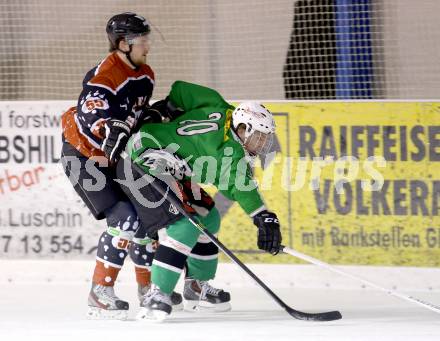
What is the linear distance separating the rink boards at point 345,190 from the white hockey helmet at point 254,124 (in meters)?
1.05

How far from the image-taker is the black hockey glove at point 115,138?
4.16 meters

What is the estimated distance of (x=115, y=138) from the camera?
4.16m

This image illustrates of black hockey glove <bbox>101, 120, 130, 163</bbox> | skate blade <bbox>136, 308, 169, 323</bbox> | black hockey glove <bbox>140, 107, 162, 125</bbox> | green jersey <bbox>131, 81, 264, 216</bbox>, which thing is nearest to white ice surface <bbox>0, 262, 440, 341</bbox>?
skate blade <bbox>136, 308, 169, 323</bbox>

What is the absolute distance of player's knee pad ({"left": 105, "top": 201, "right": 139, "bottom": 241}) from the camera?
436cm

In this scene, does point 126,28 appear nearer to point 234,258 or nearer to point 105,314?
point 234,258

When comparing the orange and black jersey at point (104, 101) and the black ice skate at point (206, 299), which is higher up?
the orange and black jersey at point (104, 101)

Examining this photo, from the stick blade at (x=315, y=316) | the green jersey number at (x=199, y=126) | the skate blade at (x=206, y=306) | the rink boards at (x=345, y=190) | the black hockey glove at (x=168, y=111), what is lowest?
the skate blade at (x=206, y=306)

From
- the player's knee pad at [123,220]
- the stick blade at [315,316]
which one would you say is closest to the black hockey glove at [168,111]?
the player's knee pad at [123,220]

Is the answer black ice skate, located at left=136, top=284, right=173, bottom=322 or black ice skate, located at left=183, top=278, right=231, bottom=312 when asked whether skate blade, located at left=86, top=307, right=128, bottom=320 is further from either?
black ice skate, located at left=183, top=278, right=231, bottom=312

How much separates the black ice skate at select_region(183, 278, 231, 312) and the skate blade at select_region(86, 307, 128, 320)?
0.35 m

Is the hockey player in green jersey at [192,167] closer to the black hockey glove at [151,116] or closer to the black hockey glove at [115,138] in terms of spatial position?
the black hockey glove at [151,116]

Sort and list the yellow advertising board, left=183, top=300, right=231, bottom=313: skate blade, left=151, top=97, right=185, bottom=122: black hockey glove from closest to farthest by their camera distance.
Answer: left=151, top=97, right=185, bottom=122: black hockey glove, left=183, top=300, right=231, bottom=313: skate blade, the yellow advertising board

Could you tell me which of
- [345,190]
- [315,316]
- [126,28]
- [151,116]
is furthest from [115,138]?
[345,190]

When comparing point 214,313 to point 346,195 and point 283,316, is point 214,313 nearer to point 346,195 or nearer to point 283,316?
point 283,316
